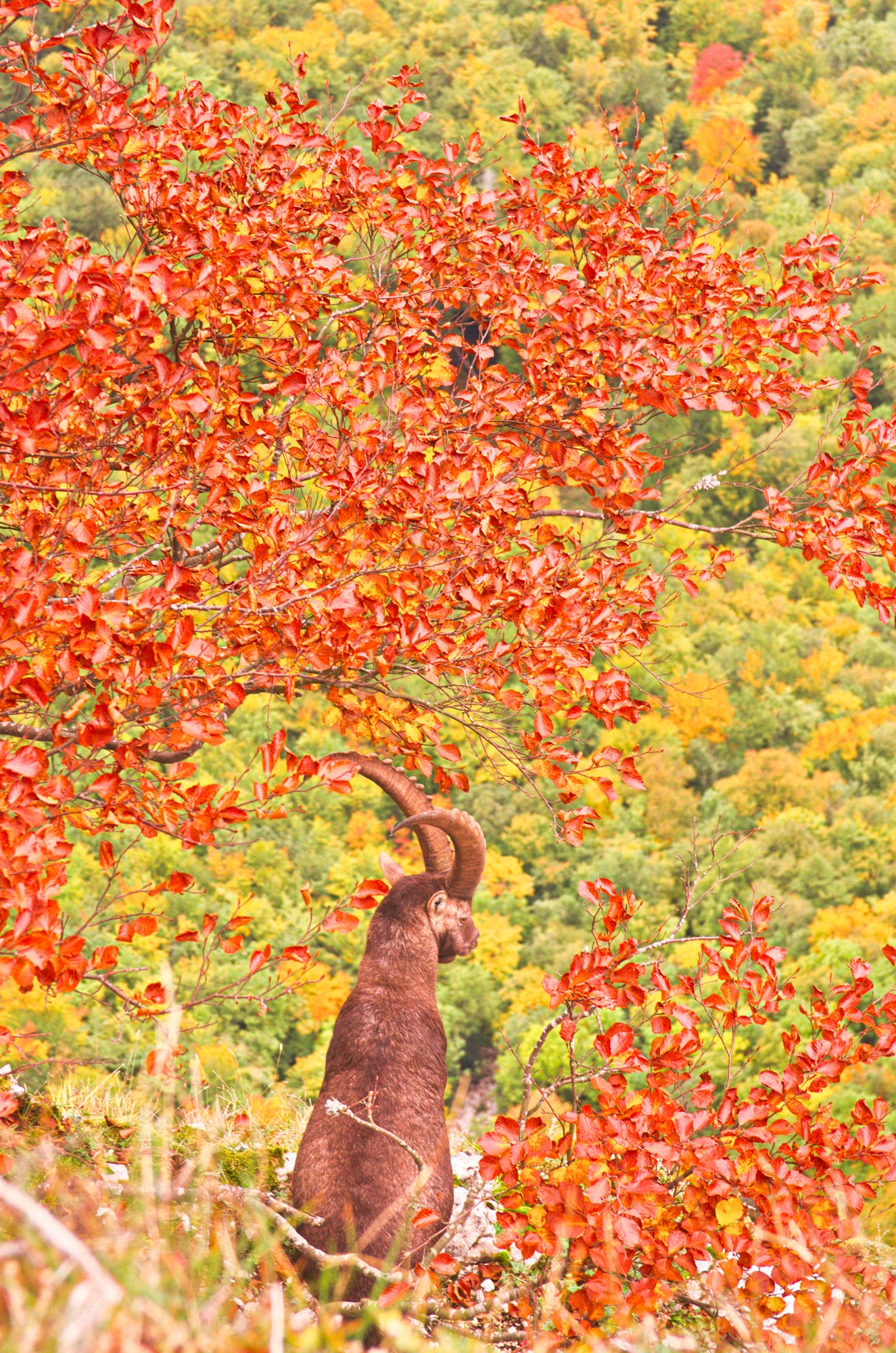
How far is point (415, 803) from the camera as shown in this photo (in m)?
4.76

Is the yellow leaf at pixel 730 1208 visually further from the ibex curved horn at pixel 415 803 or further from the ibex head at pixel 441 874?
the ibex curved horn at pixel 415 803

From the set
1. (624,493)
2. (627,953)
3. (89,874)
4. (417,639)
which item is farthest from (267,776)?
(89,874)

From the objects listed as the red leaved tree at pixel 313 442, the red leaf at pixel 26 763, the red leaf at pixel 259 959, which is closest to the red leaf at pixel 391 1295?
the red leaf at pixel 259 959

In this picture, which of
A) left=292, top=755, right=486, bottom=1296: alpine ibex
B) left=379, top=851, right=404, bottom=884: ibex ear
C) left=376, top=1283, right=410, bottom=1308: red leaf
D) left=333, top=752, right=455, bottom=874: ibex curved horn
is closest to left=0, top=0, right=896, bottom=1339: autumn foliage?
left=333, top=752, right=455, bottom=874: ibex curved horn

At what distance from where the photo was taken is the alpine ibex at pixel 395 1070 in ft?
13.9

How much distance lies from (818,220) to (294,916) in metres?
24.9

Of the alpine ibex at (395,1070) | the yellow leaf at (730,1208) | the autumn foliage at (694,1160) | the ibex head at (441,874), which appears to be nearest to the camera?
the autumn foliage at (694,1160)

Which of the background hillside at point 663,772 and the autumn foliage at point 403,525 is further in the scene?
the background hillside at point 663,772

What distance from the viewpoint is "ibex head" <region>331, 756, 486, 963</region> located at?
4.70 meters

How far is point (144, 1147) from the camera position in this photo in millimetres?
2367

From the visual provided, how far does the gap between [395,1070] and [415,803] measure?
1.10 meters

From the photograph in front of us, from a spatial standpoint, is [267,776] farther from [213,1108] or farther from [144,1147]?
[213,1108]

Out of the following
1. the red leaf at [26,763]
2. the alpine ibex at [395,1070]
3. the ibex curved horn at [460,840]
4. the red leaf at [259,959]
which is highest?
the red leaf at [26,763]

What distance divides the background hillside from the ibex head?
3.74 ft
